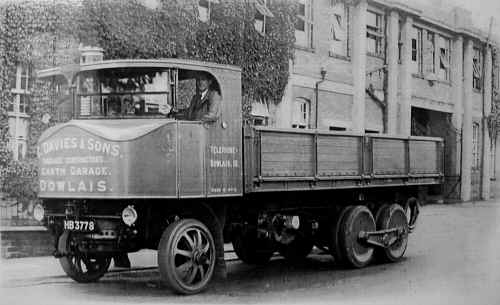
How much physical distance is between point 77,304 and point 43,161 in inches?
61.0

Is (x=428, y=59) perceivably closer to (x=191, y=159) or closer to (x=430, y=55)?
(x=430, y=55)

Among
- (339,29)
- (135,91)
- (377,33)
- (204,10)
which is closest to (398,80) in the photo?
(377,33)

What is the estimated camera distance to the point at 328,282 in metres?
8.47

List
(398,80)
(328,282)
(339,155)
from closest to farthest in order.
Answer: (328,282) < (339,155) < (398,80)

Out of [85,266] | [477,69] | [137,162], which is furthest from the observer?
[477,69]

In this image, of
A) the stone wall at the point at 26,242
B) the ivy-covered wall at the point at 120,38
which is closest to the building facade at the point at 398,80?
the ivy-covered wall at the point at 120,38

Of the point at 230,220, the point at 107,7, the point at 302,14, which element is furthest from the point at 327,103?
the point at 107,7

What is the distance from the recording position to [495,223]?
805cm

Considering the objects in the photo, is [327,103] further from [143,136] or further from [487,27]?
[143,136]

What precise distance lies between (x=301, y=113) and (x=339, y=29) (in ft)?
5.48

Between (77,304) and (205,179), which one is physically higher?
(205,179)

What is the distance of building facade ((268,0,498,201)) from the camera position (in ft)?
29.6

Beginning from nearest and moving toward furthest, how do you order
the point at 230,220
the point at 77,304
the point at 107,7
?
1. the point at 77,304
2. the point at 107,7
3. the point at 230,220

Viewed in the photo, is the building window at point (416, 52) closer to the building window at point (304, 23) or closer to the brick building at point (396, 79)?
the brick building at point (396, 79)
